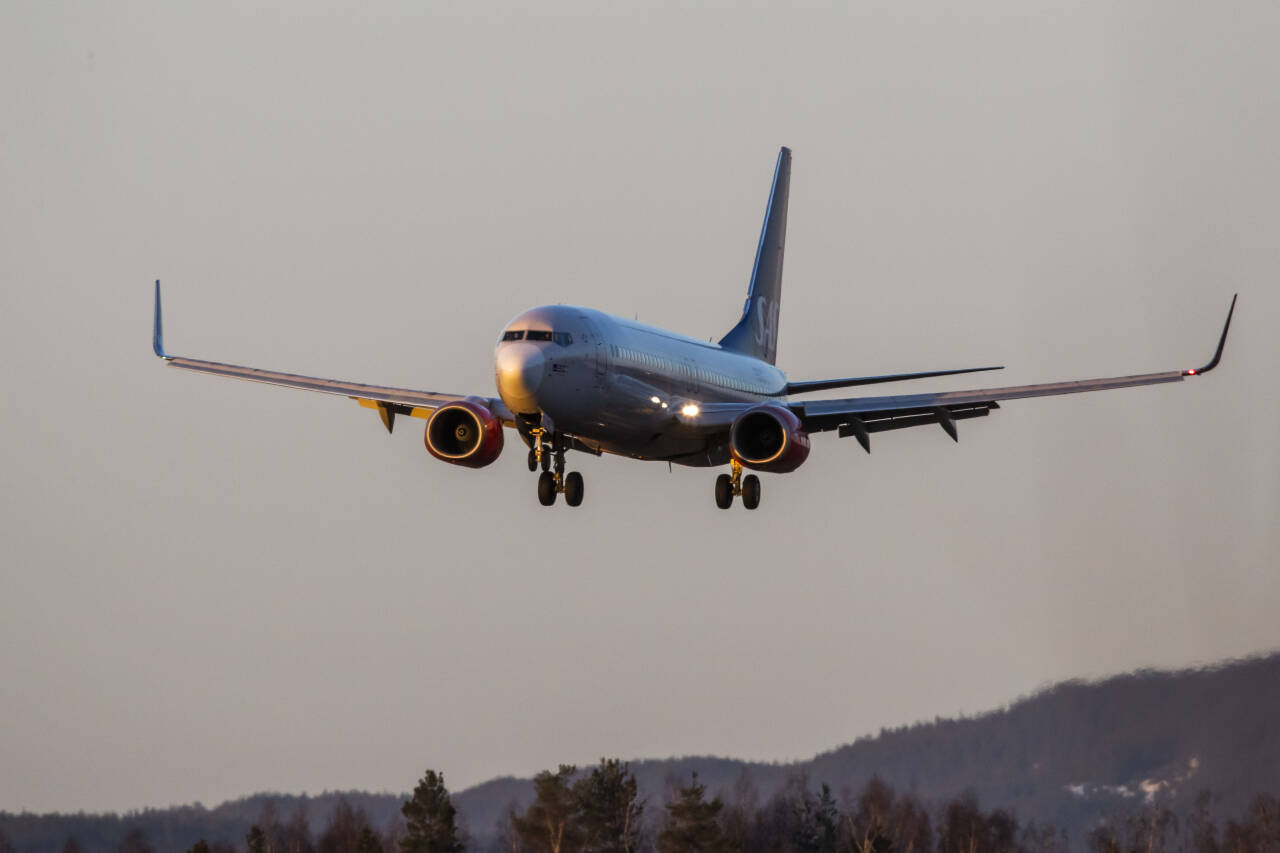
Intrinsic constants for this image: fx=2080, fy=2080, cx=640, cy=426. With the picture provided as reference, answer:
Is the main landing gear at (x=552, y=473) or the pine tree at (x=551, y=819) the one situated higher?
the main landing gear at (x=552, y=473)

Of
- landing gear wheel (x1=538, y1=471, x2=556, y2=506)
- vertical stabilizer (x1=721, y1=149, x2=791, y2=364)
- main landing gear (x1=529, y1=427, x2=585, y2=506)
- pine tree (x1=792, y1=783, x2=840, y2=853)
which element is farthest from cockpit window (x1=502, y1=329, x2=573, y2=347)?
pine tree (x1=792, y1=783, x2=840, y2=853)

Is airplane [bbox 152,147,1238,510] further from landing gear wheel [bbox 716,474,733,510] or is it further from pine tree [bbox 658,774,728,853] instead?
pine tree [bbox 658,774,728,853]

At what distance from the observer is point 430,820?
78.5 m

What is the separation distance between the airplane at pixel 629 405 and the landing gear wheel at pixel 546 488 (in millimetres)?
39

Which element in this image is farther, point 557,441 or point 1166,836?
point 1166,836

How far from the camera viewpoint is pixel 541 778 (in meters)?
77.7

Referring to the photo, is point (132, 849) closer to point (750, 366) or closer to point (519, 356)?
point (750, 366)

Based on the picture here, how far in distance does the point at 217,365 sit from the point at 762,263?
75.4 feet

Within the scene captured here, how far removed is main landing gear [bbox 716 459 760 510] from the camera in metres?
53.1

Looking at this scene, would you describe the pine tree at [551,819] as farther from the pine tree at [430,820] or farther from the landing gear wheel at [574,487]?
the landing gear wheel at [574,487]

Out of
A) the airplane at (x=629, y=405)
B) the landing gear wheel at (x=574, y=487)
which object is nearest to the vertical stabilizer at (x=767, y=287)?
the airplane at (x=629, y=405)

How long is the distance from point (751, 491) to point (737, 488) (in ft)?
1.42

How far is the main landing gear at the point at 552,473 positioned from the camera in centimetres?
4909

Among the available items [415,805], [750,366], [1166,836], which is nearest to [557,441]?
[750,366]
